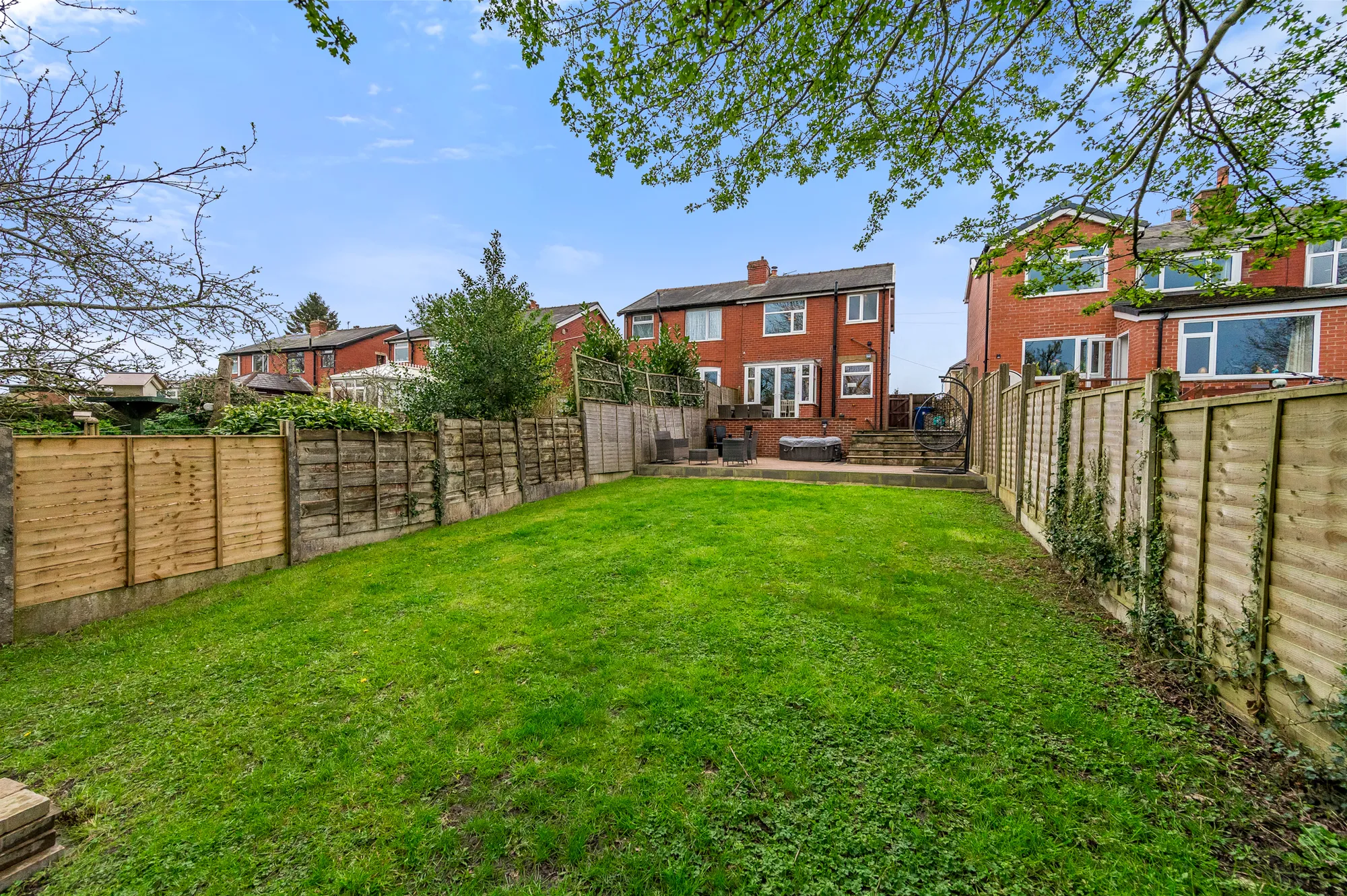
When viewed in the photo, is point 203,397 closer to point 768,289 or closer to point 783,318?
point 783,318

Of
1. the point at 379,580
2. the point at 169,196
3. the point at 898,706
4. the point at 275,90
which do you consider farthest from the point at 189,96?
the point at 898,706

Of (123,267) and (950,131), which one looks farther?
(950,131)

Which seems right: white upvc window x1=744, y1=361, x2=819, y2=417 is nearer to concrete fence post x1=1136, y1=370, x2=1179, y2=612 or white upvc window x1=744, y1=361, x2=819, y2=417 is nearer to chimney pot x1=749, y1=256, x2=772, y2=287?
chimney pot x1=749, y1=256, x2=772, y2=287

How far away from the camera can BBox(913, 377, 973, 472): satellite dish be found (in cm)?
1139

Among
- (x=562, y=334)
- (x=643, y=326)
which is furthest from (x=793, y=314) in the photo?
(x=562, y=334)

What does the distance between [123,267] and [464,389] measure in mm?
7001

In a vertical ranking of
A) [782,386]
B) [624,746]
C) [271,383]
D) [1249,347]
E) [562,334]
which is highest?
[562,334]

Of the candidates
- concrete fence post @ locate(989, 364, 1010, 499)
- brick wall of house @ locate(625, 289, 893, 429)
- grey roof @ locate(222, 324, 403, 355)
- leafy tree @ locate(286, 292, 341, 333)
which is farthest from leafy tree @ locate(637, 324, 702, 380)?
leafy tree @ locate(286, 292, 341, 333)

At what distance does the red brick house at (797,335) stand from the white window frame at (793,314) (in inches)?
1.2

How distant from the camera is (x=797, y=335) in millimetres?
20844

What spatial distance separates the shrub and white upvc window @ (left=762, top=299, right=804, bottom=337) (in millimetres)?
17150

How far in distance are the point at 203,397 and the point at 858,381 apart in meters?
19.6

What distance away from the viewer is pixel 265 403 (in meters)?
6.56

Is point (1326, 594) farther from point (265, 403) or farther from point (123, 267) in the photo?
point (265, 403)
